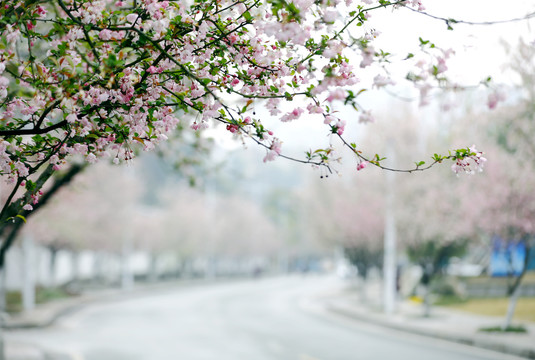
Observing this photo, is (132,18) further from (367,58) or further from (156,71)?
(367,58)

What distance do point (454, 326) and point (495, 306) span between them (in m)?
8.60

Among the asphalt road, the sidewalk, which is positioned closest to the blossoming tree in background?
the asphalt road

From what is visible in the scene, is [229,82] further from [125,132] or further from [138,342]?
[138,342]

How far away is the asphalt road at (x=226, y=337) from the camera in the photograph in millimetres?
15039

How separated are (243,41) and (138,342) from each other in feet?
47.0

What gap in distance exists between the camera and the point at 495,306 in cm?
2798

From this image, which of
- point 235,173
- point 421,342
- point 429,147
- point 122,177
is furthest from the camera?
point 122,177

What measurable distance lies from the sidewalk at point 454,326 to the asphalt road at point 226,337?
465 mm

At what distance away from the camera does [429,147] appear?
33719 millimetres

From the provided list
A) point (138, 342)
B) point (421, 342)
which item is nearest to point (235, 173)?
point (138, 342)

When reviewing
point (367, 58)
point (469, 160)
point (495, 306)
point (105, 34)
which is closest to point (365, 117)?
point (367, 58)

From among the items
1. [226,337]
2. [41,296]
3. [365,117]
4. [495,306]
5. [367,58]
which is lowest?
[41,296]

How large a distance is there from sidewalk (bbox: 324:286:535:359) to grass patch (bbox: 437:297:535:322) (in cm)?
80

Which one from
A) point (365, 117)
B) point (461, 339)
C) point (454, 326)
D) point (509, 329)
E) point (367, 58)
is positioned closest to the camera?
point (367, 58)
